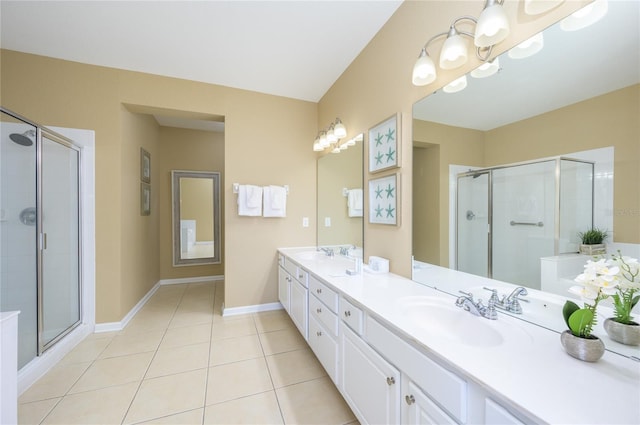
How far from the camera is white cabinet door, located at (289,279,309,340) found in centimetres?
212

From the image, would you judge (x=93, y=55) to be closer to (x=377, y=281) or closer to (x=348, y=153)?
(x=348, y=153)

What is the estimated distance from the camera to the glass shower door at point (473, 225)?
4.30 feet

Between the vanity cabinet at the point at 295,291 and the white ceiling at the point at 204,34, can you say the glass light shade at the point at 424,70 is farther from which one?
the vanity cabinet at the point at 295,291

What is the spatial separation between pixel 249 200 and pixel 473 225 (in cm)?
227

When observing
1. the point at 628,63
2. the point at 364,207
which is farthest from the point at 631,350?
the point at 364,207

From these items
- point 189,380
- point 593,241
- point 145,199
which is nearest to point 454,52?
point 593,241

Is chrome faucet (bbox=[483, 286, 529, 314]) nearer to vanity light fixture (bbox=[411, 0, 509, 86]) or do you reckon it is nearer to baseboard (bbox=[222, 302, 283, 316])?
vanity light fixture (bbox=[411, 0, 509, 86])

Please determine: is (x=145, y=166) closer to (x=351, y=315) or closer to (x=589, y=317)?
(x=351, y=315)

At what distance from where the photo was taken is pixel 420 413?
907 mm

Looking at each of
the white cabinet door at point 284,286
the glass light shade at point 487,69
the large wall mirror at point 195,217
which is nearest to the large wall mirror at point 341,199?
the white cabinet door at point 284,286

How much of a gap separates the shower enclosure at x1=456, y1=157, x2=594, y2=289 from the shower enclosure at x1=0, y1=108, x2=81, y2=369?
3.15 meters

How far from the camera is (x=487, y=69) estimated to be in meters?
Result: 1.26

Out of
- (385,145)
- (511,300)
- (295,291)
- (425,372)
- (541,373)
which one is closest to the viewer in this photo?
(541,373)

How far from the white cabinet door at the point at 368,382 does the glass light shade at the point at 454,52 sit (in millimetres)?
1515
